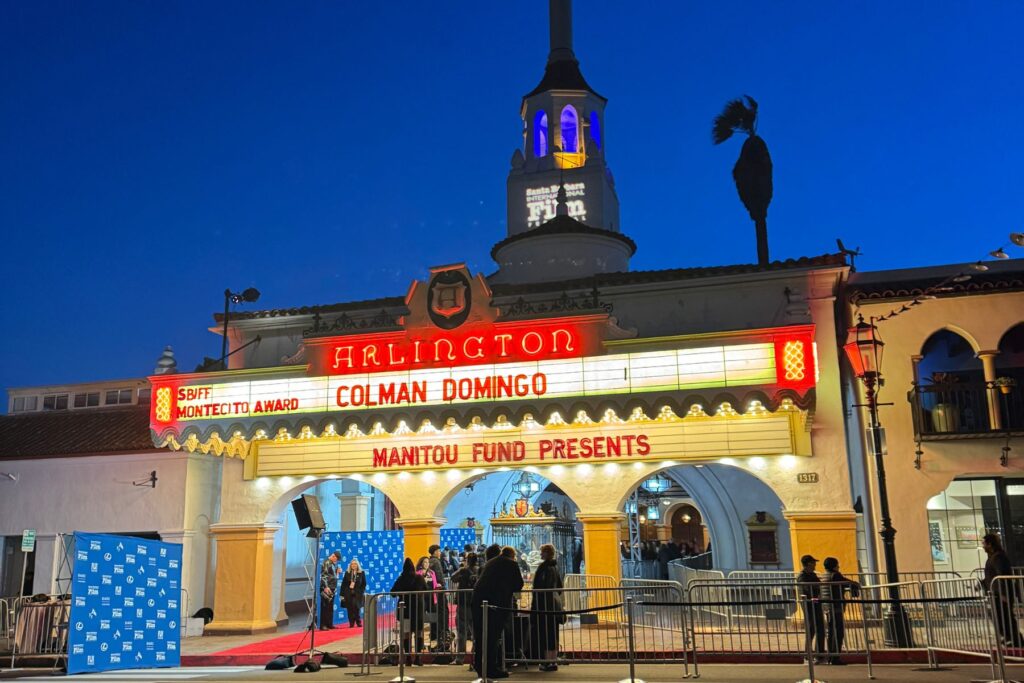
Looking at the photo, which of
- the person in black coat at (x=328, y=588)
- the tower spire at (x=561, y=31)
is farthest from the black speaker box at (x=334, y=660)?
the tower spire at (x=561, y=31)

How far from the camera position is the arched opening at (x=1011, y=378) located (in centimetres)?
1650

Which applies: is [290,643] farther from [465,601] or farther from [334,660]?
[465,601]

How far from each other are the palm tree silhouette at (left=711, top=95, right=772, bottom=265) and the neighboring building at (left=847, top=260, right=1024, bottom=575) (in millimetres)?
19085

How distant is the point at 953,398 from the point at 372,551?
1240 cm

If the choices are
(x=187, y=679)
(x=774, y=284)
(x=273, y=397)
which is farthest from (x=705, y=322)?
(x=187, y=679)

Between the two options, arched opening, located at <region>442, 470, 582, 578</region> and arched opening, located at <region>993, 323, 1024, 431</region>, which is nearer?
arched opening, located at <region>993, 323, 1024, 431</region>

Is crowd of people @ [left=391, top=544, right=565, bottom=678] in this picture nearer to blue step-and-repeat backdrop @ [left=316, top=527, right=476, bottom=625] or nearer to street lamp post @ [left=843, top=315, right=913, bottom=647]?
blue step-and-repeat backdrop @ [left=316, top=527, right=476, bottom=625]

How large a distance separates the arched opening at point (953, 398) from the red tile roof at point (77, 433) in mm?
16262

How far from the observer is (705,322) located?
18234mm

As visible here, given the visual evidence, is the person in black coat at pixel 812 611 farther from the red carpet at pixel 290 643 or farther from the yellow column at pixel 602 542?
the red carpet at pixel 290 643

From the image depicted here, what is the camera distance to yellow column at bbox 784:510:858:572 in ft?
53.4

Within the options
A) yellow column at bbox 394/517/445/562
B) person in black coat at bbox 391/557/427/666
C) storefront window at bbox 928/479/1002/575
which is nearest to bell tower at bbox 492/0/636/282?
yellow column at bbox 394/517/445/562

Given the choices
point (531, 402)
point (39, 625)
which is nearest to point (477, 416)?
point (531, 402)

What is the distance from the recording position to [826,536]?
16406 mm
